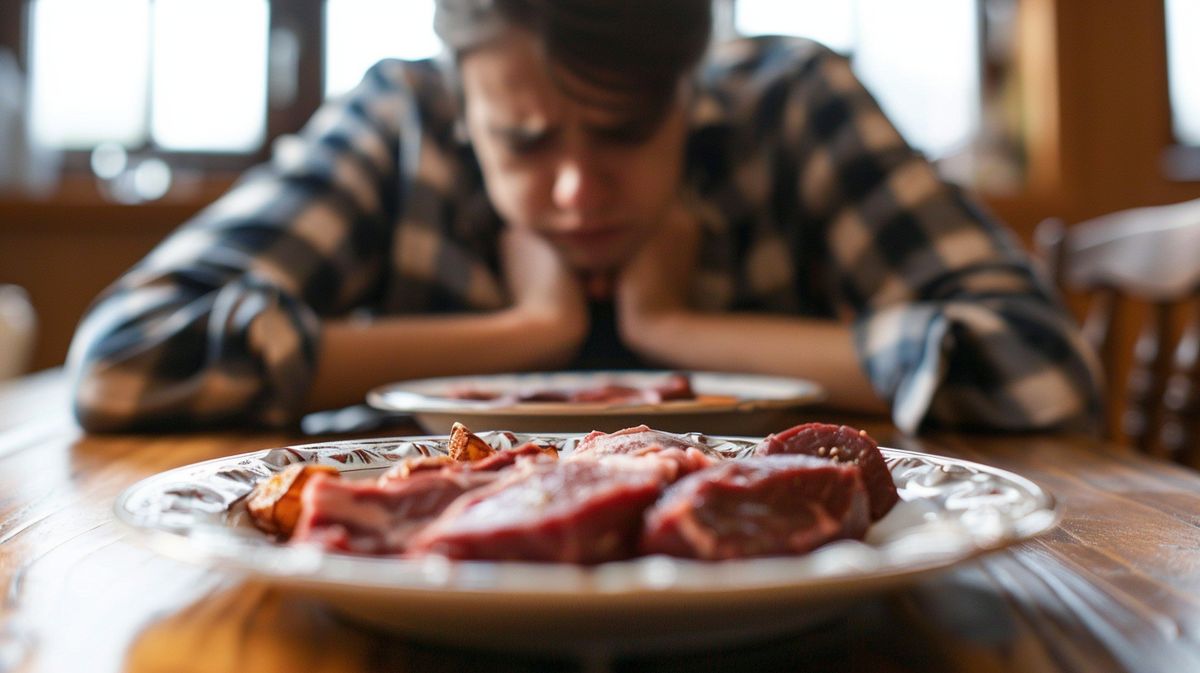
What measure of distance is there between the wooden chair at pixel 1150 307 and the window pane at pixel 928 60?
4.78ft

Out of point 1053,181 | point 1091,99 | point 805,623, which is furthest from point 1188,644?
point 1091,99

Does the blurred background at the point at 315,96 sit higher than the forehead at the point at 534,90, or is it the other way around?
the blurred background at the point at 315,96

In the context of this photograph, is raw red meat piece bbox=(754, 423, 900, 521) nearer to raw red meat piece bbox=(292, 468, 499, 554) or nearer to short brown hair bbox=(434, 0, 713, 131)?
raw red meat piece bbox=(292, 468, 499, 554)

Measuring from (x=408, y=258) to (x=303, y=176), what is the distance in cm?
19

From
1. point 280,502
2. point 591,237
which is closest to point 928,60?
point 591,237

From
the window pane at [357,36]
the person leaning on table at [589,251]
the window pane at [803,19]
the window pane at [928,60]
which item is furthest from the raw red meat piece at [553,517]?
the window pane at [928,60]

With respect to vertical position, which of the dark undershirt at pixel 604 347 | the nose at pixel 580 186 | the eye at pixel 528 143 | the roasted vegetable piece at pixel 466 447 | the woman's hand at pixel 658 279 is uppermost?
the eye at pixel 528 143

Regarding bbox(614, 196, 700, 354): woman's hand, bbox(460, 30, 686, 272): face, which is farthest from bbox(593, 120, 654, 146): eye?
bbox(614, 196, 700, 354): woman's hand

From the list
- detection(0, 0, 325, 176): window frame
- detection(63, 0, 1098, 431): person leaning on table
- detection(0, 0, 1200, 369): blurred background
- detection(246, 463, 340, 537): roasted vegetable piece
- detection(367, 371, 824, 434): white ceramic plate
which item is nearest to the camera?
detection(246, 463, 340, 537): roasted vegetable piece

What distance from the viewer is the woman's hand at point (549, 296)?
1.17 m

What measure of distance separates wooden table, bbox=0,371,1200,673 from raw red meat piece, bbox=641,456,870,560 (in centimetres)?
3

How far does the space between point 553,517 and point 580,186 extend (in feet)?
2.76

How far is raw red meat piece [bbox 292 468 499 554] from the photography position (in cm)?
28

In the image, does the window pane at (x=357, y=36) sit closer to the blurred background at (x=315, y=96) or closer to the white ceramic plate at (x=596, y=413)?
the blurred background at (x=315, y=96)
